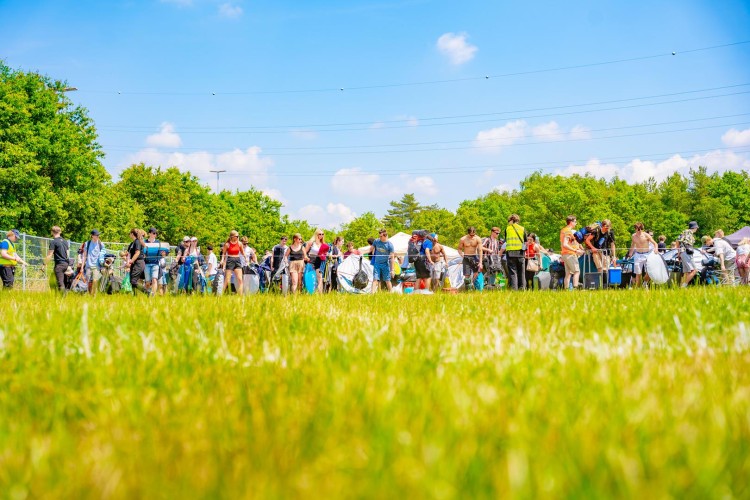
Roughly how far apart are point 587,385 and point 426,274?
16.1 metres

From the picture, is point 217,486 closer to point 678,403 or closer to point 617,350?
point 678,403

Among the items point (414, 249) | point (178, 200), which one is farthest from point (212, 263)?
point (178, 200)

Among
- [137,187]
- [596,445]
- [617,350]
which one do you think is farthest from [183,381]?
[137,187]

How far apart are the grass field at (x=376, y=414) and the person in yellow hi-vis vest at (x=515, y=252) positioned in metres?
13.0

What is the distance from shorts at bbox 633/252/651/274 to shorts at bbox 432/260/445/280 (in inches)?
227

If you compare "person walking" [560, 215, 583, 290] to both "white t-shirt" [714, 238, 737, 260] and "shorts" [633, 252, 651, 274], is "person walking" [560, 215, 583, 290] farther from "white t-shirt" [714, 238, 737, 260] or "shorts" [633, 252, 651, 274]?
"white t-shirt" [714, 238, 737, 260]

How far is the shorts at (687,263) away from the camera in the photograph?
63.5ft

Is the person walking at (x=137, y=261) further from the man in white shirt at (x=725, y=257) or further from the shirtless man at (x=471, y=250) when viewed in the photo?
the man in white shirt at (x=725, y=257)

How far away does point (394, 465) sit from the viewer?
166 cm

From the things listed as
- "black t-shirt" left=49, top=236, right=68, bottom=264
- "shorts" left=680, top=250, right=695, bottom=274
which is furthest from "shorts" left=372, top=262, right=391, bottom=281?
"black t-shirt" left=49, top=236, right=68, bottom=264

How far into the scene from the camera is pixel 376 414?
2273mm

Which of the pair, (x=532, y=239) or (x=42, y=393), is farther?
(x=532, y=239)

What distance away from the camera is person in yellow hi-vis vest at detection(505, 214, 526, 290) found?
17.4 m

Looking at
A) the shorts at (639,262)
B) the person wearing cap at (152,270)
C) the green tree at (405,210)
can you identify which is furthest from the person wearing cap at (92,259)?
the green tree at (405,210)
